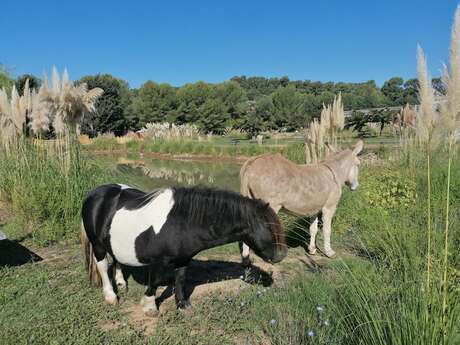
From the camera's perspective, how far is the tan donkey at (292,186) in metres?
5.18

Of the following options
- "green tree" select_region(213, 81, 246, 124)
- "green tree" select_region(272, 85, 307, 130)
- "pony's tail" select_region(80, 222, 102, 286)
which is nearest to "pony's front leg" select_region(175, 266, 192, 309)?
"pony's tail" select_region(80, 222, 102, 286)

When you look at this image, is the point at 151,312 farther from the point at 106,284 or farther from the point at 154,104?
the point at 154,104

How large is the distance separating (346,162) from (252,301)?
10.4 feet

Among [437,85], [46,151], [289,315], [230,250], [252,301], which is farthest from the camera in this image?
[46,151]

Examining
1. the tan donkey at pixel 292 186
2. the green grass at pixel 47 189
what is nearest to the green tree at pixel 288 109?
the green grass at pixel 47 189

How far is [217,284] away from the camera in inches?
177

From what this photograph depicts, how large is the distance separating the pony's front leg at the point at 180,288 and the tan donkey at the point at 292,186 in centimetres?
141

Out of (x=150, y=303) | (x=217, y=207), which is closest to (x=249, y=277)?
(x=150, y=303)

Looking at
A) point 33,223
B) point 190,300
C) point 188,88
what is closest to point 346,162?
point 190,300

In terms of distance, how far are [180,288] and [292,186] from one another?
2280mm

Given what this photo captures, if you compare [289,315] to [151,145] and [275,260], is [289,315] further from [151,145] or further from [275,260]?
[151,145]

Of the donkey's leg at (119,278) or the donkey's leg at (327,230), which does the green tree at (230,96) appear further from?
the donkey's leg at (119,278)

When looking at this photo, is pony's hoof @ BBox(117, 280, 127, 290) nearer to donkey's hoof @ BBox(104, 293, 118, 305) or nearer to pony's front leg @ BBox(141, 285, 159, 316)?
donkey's hoof @ BBox(104, 293, 118, 305)

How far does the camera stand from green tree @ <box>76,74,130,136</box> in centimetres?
4400
